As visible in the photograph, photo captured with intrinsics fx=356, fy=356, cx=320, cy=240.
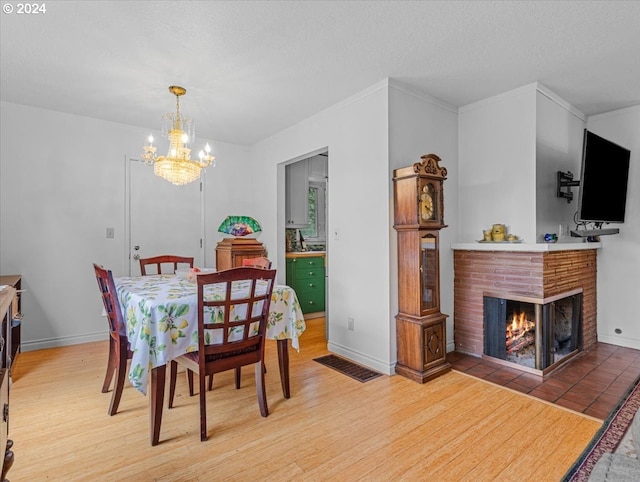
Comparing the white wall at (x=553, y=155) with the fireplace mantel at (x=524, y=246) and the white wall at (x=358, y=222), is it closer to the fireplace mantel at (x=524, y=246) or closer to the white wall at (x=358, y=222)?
the fireplace mantel at (x=524, y=246)

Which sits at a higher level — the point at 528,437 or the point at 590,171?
the point at 590,171

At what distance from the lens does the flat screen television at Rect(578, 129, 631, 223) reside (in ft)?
10.2

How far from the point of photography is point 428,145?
342 cm

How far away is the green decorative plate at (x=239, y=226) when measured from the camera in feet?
15.0

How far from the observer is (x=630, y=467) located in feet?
3.58

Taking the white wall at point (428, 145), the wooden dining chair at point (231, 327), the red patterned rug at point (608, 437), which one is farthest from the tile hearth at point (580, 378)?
the wooden dining chair at point (231, 327)

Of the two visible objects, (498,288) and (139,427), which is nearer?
(139,427)

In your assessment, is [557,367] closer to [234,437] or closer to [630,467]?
[630,467]

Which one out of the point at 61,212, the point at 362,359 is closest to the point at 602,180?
the point at 362,359

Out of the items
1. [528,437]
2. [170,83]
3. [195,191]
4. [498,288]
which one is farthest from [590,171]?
[195,191]

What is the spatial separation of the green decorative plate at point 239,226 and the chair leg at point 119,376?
241cm

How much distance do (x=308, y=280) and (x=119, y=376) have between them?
2.96m

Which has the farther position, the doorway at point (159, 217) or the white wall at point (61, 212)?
the doorway at point (159, 217)

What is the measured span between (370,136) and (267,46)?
1.17 meters
